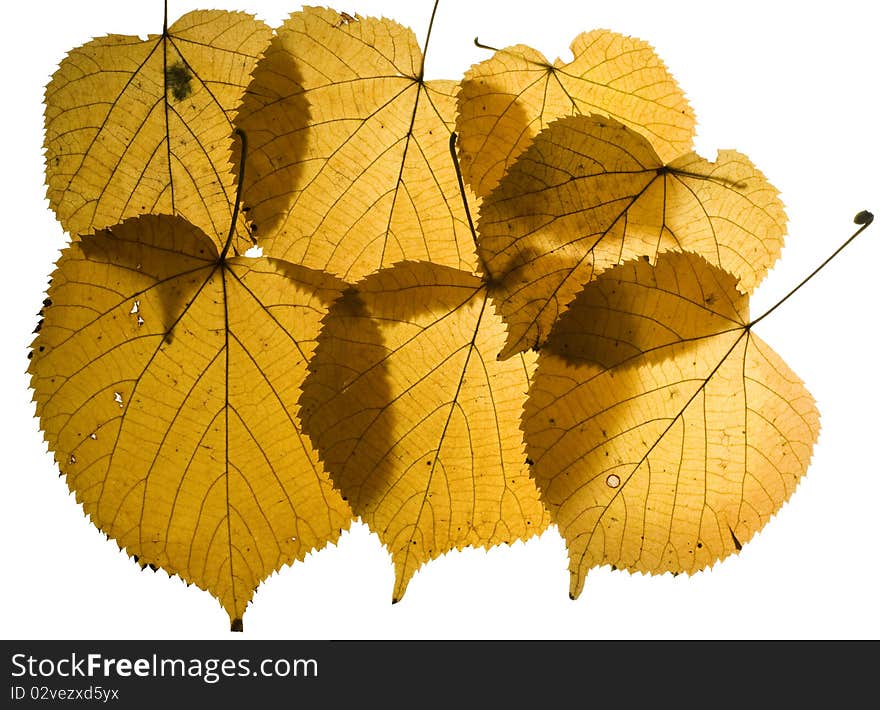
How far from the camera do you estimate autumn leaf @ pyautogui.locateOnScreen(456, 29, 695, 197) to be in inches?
33.4

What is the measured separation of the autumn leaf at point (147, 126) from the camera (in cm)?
86

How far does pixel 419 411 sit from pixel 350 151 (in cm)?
22

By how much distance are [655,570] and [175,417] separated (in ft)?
1.34

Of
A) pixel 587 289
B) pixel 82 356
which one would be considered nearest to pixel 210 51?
pixel 82 356

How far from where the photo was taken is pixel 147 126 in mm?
→ 869

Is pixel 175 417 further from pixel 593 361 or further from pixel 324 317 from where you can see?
pixel 593 361

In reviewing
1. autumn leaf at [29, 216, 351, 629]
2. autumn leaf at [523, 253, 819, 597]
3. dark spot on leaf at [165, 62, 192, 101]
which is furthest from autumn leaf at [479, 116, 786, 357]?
dark spot on leaf at [165, 62, 192, 101]

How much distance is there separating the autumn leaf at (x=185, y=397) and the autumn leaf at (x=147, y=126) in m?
0.06

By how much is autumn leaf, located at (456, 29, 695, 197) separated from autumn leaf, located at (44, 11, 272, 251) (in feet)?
0.70

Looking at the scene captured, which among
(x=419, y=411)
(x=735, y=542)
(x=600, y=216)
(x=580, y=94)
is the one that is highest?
(x=580, y=94)

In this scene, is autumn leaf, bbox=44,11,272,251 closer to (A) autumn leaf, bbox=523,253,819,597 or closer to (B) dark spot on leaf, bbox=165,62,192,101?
(B) dark spot on leaf, bbox=165,62,192,101

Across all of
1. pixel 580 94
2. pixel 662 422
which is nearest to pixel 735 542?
pixel 662 422

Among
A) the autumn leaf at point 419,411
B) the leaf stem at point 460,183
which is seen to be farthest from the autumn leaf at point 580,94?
the autumn leaf at point 419,411

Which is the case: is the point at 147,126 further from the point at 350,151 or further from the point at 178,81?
the point at 350,151
